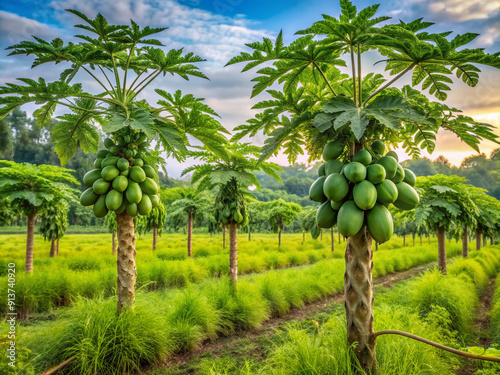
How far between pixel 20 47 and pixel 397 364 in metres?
5.14

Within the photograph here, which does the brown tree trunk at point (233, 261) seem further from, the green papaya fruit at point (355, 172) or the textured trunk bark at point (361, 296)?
the green papaya fruit at point (355, 172)

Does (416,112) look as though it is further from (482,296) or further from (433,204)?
(482,296)

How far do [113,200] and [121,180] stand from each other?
26cm

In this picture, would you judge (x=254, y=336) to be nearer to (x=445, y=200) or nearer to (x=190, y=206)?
(x=445, y=200)

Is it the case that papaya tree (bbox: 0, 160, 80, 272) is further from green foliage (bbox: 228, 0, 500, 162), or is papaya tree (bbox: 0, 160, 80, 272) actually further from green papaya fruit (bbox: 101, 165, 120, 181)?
green foliage (bbox: 228, 0, 500, 162)

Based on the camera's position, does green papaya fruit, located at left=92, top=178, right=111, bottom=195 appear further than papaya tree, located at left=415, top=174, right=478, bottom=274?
No

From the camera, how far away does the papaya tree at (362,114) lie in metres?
1.80

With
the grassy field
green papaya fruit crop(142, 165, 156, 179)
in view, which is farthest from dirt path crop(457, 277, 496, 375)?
green papaya fruit crop(142, 165, 156, 179)

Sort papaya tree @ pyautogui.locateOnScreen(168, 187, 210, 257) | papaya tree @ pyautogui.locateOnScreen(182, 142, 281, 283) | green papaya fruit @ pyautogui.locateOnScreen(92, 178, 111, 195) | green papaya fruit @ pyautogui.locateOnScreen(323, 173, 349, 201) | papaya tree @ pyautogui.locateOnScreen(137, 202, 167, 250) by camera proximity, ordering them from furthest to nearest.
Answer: papaya tree @ pyautogui.locateOnScreen(168, 187, 210, 257) < papaya tree @ pyautogui.locateOnScreen(137, 202, 167, 250) < papaya tree @ pyautogui.locateOnScreen(182, 142, 281, 283) < green papaya fruit @ pyautogui.locateOnScreen(92, 178, 111, 195) < green papaya fruit @ pyautogui.locateOnScreen(323, 173, 349, 201)

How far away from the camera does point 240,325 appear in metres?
5.76

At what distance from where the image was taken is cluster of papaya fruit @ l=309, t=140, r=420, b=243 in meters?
1.72

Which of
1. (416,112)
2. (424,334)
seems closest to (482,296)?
(424,334)

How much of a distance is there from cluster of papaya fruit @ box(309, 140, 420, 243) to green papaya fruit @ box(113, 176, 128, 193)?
2.31 m

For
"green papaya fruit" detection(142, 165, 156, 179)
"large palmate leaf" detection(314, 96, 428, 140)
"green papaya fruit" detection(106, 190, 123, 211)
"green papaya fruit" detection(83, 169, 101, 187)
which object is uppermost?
"large palmate leaf" detection(314, 96, 428, 140)
